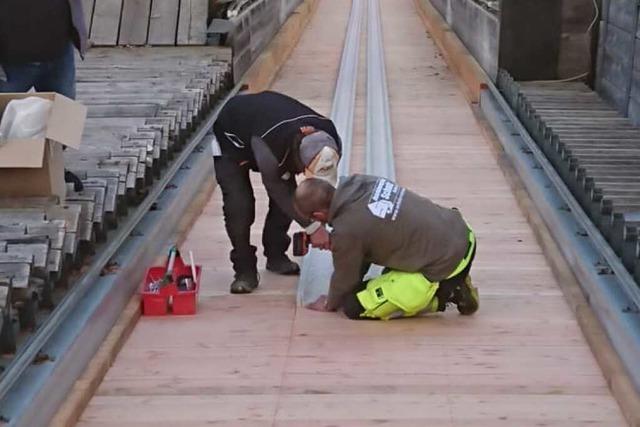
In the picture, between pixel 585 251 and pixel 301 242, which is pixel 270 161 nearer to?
pixel 301 242

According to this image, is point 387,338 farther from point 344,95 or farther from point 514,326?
point 344,95

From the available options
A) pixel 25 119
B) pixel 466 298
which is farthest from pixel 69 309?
pixel 466 298

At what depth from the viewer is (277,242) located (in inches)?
190

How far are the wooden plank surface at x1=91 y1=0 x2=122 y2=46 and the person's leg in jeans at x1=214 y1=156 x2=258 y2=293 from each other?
212 inches

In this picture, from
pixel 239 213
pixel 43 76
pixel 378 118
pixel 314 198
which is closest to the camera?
pixel 314 198

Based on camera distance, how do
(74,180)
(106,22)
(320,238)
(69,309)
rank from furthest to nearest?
(106,22), (74,180), (320,238), (69,309)

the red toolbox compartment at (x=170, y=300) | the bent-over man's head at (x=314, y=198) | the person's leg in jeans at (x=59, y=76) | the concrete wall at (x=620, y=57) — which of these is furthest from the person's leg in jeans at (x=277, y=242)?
the concrete wall at (x=620, y=57)

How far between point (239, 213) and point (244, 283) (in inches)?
11.5

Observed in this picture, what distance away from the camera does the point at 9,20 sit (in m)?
5.14

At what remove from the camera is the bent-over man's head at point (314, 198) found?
3.85 metres

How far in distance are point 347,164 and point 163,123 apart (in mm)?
1309

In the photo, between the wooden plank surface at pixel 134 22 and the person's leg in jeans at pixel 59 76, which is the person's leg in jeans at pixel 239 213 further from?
the wooden plank surface at pixel 134 22

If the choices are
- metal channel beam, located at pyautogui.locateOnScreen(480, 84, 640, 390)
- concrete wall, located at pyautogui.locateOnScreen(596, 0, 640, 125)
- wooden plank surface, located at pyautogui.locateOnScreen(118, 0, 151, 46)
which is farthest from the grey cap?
wooden plank surface, located at pyautogui.locateOnScreen(118, 0, 151, 46)

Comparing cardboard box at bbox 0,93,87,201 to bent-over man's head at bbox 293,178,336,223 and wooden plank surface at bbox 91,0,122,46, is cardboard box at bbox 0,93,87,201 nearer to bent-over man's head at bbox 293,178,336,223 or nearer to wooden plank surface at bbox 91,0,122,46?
bent-over man's head at bbox 293,178,336,223
